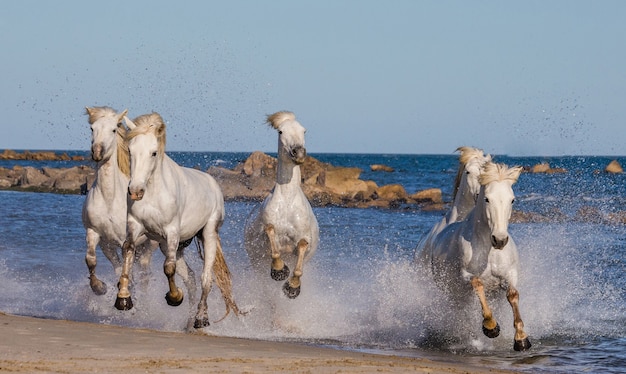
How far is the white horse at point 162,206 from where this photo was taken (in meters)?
8.76

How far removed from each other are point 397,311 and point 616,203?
2634 centimetres

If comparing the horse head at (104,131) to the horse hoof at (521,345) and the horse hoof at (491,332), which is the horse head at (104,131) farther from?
the horse hoof at (521,345)

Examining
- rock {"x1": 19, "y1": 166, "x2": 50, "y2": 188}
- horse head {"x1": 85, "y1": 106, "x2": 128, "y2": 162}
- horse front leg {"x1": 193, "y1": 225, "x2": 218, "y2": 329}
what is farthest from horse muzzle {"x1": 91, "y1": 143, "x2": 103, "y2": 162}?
Result: rock {"x1": 19, "y1": 166, "x2": 50, "y2": 188}

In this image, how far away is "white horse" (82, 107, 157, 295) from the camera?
9.73 m

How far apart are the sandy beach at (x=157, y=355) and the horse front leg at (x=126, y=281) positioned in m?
0.32

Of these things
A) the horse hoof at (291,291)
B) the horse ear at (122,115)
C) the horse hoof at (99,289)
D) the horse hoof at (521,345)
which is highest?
the horse ear at (122,115)

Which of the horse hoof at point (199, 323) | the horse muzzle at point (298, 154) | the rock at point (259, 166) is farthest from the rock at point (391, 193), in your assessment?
the horse hoof at point (199, 323)

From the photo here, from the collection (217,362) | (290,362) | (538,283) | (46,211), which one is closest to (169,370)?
(217,362)

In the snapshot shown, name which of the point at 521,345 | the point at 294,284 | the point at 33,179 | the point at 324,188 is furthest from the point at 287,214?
the point at 33,179

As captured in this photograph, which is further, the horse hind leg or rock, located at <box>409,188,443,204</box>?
rock, located at <box>409,188,443,204</box>

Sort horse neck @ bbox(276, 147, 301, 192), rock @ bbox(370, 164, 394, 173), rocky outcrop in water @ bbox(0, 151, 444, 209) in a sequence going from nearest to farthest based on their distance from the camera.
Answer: horse neck @ bbox(276, 147, 301, 192)
rocky outcrop in water @ bbox(0, 151, 444, 209)
rock @ bbox(370, 164, 394, 173)

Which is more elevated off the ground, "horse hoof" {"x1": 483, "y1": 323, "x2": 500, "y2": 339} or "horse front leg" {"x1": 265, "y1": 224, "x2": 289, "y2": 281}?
"horse front leg" {"x1": 265, "y1": 224, "x2": 289, "y2": 281}

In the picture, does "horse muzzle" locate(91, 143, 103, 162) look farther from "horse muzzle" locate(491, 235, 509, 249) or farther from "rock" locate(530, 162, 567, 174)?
"rock" locate(530, 162, 567, 174)

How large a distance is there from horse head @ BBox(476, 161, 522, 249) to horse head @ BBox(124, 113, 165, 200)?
2.83 m
